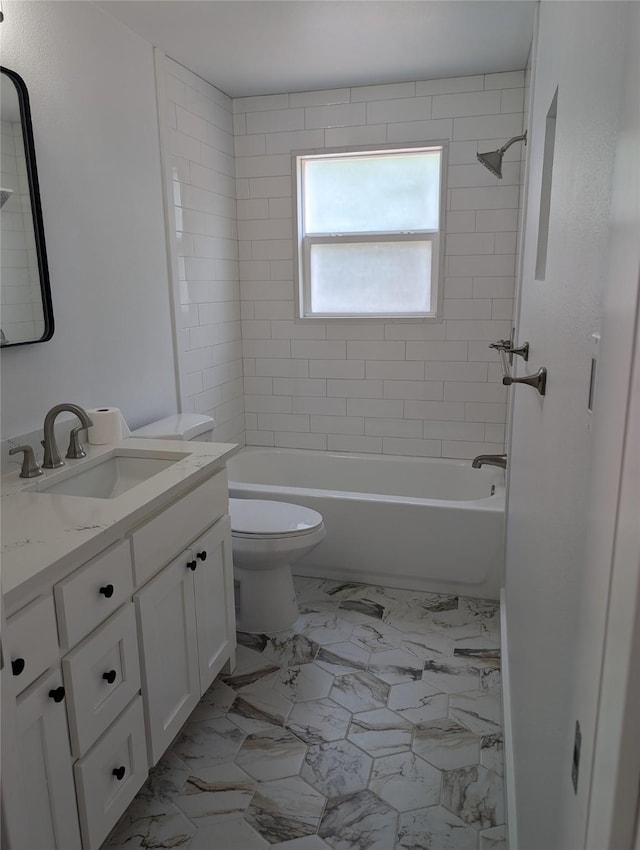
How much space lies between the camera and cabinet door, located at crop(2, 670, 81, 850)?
1.18 m

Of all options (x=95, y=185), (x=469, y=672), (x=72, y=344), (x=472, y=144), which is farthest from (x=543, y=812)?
(x=472, y=144)

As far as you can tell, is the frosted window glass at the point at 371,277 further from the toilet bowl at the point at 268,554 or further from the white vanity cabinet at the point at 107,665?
the white vanity cabinet at the point at 107,665

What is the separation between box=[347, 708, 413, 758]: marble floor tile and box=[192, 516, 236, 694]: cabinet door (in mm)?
504

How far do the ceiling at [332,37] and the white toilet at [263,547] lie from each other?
5.34 ft

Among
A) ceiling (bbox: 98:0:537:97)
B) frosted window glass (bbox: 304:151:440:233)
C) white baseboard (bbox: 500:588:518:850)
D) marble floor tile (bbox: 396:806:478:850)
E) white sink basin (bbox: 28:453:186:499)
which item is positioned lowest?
marble floor tile (bbox: 396:806:478:850)

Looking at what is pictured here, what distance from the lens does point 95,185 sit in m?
2.33

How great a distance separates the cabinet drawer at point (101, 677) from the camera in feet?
4.36

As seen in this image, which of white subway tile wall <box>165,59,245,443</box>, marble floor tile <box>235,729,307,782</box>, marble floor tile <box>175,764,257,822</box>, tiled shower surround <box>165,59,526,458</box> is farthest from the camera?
tiled shower surround <box>165,59,526,458</box>

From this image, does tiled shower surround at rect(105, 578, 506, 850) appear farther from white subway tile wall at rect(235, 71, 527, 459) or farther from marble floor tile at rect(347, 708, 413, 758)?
white subway tile wall at rect(235, 71, 527, 459)

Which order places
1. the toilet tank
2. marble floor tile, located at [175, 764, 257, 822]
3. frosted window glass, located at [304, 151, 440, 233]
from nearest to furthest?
marble floor tile, located at [175, 764, 257, 822] → the toilet tank → frosted window glass, located at [304, 151, 440, 233]

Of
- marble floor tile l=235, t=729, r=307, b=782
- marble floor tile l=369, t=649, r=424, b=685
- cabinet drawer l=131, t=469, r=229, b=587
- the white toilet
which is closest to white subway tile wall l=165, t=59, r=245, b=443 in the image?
the white toilet

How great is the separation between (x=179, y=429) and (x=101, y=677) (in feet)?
4.20

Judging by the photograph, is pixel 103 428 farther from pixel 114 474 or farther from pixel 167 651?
pixel 167 651

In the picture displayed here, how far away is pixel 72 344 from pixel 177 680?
1232 mm
